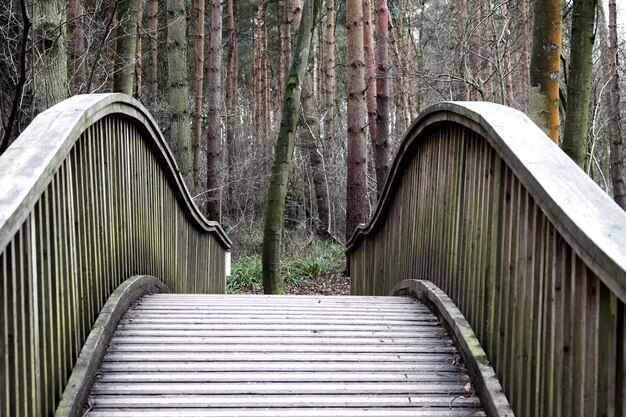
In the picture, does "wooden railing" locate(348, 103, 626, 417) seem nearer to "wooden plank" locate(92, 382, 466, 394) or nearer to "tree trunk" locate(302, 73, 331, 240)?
"wooden plank" locate(92, 382, 466, 394)

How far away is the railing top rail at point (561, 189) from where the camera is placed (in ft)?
6.23

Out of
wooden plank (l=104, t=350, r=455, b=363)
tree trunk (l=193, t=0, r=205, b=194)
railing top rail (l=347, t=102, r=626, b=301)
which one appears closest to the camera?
railing top rail (l=347, t=102, r=626, b=301)

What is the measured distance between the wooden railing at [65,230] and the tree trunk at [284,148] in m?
4.07

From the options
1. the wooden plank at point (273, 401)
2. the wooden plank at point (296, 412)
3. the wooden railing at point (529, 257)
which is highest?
the wooden railing at point (529, 257)

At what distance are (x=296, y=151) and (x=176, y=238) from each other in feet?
41.4

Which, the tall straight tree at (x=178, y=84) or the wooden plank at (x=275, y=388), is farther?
the tall straight tree at (x=178, y=84)

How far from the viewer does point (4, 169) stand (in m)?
2.39

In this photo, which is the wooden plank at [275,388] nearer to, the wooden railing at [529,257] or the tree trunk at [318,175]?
the wooden railing at [529,257]

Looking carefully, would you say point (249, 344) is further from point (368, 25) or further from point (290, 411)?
point (368, 25)

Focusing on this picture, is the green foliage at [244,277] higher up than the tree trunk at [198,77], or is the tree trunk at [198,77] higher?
the tree trunk at [198,77]

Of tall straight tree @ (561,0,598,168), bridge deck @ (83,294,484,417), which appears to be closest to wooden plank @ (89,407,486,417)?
bridge deck @ (83,294,484,417)

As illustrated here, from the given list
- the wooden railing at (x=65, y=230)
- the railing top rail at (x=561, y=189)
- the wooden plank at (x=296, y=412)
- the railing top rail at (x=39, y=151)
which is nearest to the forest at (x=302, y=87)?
the wooden railing at (x=65, y=230)

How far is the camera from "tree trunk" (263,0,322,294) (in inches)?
361

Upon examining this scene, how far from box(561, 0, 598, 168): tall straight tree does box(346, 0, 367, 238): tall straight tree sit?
21.4 ft
